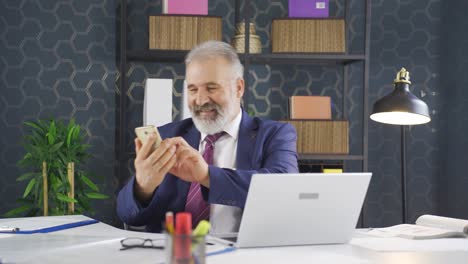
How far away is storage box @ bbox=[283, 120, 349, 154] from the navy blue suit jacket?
990 millimetres

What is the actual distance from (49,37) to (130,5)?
1.71 ft

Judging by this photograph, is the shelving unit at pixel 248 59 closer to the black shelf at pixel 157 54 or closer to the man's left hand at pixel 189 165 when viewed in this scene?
the black shelf at pixel 157 54

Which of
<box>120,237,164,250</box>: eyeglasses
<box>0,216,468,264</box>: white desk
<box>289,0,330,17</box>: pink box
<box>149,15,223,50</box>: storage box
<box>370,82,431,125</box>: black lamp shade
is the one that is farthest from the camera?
<box>289,0,330,17</box>: pink box

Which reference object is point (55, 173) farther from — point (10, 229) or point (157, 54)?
point (10, 229)

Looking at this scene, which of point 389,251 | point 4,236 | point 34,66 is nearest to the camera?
point 389,251

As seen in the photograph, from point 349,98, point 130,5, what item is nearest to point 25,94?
point 130,5

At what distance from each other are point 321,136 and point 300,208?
1.97m

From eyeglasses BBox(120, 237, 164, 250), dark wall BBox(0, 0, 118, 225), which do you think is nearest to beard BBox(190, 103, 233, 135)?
eyeglasses BBox(120, 237, 164, 250)

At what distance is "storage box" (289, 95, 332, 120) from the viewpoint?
11.5ft

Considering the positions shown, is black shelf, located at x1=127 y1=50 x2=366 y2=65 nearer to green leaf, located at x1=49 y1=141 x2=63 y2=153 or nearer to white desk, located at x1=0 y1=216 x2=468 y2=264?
green leaf, located at x1=49 y1=141 x2=63 y2=153

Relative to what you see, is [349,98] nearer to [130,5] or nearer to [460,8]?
[460,8]

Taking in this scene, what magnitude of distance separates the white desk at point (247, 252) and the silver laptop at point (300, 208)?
1.2 inches

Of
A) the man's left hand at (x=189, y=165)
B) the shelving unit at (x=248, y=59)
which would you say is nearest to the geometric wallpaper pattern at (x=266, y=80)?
the shelving unit at (x=248, y=59)

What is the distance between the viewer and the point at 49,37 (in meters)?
3.71
